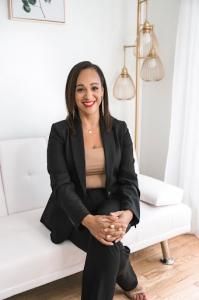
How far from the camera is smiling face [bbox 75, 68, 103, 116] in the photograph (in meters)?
→ 1.73

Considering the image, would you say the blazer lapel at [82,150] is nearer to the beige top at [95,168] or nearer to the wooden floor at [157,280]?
the beige top at [95,168]

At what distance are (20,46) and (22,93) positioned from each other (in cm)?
30

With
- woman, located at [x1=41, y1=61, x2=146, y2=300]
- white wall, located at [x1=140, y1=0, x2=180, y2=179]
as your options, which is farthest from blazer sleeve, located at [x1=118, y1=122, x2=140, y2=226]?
white wall, located at [x1=140, y1=0, x2=180, y2=179]

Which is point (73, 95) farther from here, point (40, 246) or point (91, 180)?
point (40, 246)

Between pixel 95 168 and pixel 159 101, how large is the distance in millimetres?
1328

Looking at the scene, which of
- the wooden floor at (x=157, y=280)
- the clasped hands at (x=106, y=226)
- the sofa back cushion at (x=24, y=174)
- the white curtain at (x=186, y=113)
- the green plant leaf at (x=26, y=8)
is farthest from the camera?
the white curtain at (x=186, y=113)

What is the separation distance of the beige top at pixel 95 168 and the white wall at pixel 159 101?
1.24 metres

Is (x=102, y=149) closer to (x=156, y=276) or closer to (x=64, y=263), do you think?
(x=64, y=263)

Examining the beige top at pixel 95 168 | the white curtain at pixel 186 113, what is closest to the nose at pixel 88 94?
the beige top at pixel 95 168

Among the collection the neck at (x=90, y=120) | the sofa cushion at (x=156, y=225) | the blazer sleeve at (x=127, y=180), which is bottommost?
the sofa cushion at (x=156, y=225)

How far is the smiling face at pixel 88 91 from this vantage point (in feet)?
5.68

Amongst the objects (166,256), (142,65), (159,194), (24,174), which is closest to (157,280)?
(166,256)

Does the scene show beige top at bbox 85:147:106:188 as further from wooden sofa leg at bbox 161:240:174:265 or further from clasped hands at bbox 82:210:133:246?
wooden sofa leg at bbox 161:240:174:265

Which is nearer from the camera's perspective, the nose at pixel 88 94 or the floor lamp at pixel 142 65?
the nose at pixel 88 94
